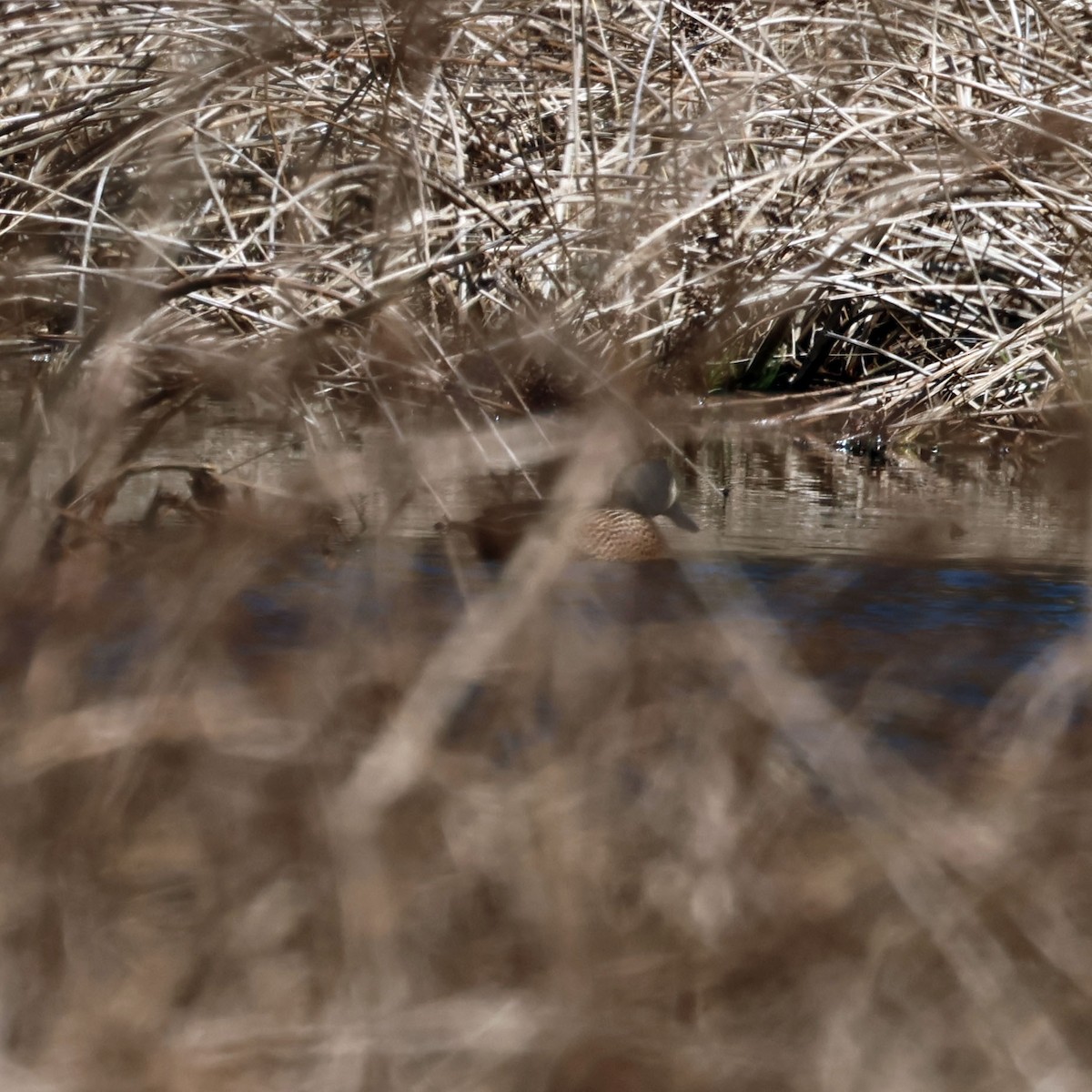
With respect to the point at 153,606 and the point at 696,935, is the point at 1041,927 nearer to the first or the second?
the point at 696,935

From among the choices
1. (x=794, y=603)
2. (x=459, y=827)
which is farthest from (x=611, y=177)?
A: (x=459, y=827)

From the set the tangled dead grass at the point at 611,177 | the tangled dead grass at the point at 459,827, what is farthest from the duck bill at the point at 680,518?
the tangled dead grass at the point at 459,827

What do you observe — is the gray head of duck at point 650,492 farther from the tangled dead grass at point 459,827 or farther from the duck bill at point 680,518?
the tangled dead grass at point 459,827

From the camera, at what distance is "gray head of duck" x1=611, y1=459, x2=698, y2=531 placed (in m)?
3.80

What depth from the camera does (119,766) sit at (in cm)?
132

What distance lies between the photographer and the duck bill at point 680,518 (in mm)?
3778

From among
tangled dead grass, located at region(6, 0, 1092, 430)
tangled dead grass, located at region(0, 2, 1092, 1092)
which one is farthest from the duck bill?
tangled dead grass, located at region(0, 2, 1092, 1092)

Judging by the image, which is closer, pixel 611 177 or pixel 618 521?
pixel 618 521

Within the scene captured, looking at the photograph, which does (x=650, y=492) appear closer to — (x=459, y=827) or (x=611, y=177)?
(x=611, y=177)

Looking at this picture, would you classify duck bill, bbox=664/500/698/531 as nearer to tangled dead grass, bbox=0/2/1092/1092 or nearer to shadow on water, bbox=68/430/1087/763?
shadow on water, bbox=68/430/1087/763

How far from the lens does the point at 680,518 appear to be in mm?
3850

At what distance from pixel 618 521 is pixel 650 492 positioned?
0.39 meters

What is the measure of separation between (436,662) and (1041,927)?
545 millimetres

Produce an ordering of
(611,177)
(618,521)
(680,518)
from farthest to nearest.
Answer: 1. (611,177)
2. (680,518)
3. (618,521)
